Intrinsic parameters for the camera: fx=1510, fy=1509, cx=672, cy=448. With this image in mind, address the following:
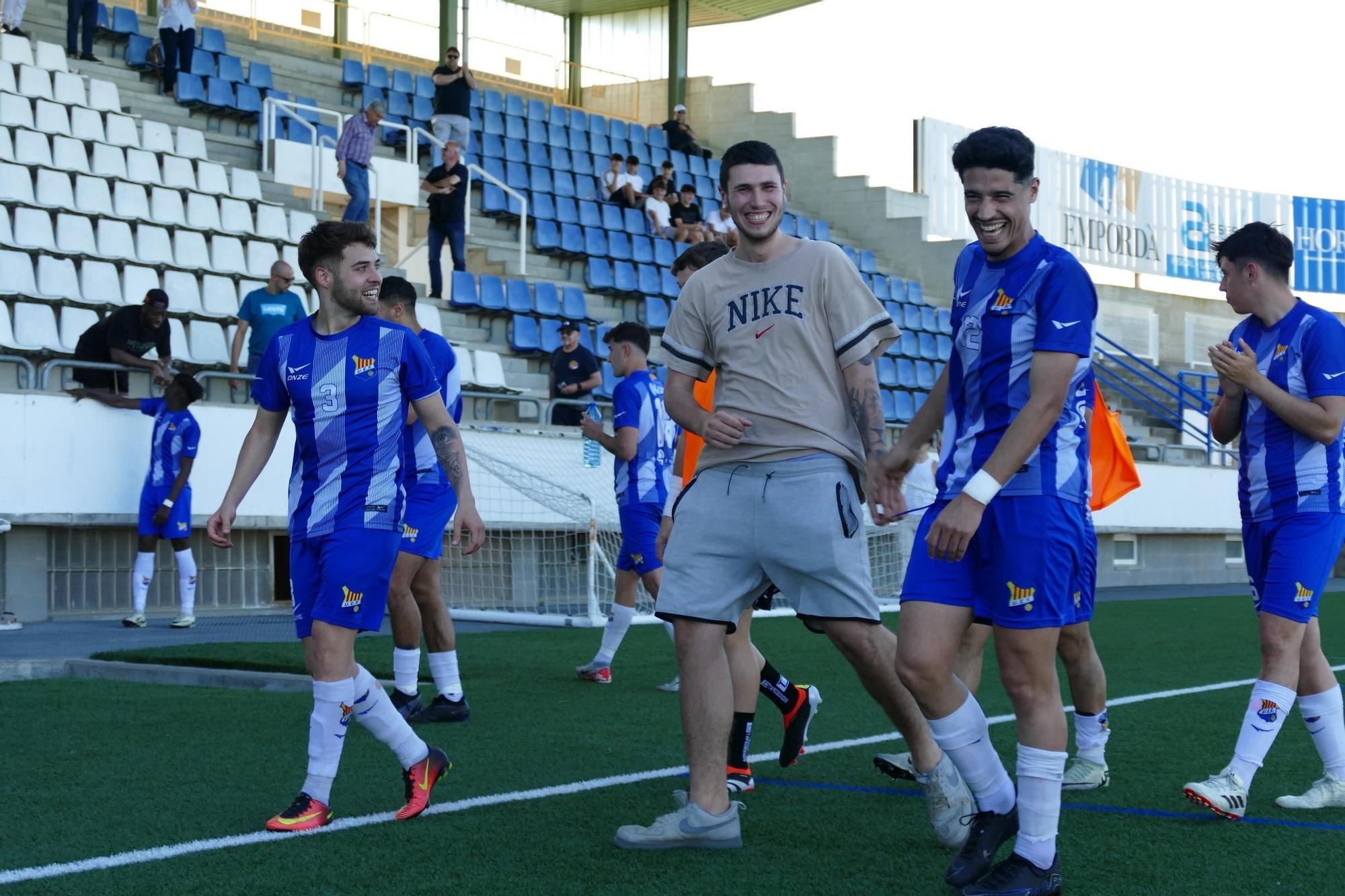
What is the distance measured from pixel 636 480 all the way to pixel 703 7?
21993mm

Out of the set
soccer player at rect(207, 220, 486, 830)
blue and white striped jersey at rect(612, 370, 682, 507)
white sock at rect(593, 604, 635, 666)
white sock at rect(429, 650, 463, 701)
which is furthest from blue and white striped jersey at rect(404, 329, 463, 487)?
soccer player at rect(207, 220, 486, 830)

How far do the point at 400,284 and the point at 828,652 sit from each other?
421 cm

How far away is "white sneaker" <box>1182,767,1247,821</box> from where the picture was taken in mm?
4465

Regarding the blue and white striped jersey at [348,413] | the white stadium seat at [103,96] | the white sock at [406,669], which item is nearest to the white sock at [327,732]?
the blue and white striped jersey at [348,413]

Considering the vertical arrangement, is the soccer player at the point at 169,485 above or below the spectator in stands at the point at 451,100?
below

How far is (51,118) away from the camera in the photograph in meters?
14.6

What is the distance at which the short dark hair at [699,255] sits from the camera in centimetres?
570

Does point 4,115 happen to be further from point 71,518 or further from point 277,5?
point 277,5

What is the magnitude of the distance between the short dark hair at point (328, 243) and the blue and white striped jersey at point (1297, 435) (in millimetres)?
2822

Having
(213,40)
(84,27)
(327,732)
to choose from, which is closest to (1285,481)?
(327,732)

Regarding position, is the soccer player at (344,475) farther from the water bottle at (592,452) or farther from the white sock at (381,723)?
the water bottle at (592,452)

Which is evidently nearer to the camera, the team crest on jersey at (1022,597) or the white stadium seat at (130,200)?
the team crest on jersey at (1022,597)

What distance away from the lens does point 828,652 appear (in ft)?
32.0

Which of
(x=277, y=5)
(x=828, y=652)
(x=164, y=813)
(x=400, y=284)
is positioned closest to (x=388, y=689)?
(x=400, y=284)
